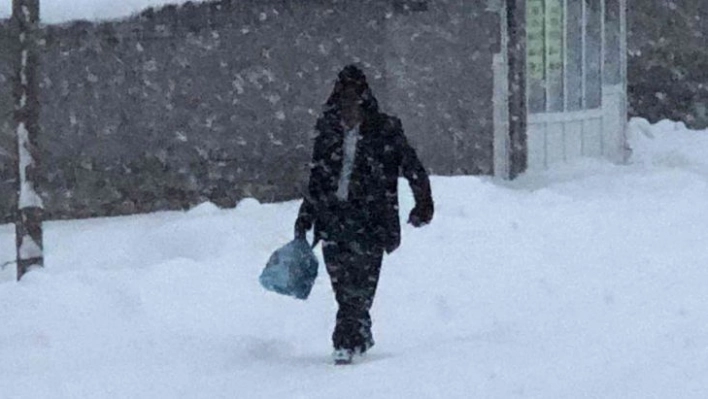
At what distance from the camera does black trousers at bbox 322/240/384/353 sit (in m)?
9.04

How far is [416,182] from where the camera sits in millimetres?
8891

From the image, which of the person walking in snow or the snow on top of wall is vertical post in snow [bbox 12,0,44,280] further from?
the snow on top of wall

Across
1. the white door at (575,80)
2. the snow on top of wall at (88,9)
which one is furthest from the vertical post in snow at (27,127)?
the white door at (575,80)

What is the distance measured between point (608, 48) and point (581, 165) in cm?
172

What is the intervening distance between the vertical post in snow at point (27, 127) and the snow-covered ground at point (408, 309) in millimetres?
258

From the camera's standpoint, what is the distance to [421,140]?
16641 millimetres

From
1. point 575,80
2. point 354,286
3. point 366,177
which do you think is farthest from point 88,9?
point 575,80

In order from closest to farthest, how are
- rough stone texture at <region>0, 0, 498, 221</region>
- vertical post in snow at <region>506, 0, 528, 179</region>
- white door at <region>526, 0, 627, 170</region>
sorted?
rough stone texture at <region>0, 0, 498, 221</region> → vertical post in snow at <region>506, 0, 528, 179</region> → white door at <region>526, 0, 627, 170</region>

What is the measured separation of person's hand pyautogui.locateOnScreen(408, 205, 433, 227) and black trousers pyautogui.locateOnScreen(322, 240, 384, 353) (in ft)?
1.31

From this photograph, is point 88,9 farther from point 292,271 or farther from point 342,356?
point 342,356

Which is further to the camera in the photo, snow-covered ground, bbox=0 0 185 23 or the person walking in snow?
snow-covered ground, bbox=0 0 185 23

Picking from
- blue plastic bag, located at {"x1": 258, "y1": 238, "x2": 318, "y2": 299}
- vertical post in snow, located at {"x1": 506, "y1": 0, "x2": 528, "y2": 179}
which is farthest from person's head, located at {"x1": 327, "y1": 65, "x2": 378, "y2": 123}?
vertical post in snow, located at {"x1": 506, "y1": 0, "x2": 528, "y2": 179}

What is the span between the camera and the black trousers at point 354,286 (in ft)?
29.7

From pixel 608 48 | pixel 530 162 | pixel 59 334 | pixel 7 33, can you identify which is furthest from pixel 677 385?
pixel 608 48
